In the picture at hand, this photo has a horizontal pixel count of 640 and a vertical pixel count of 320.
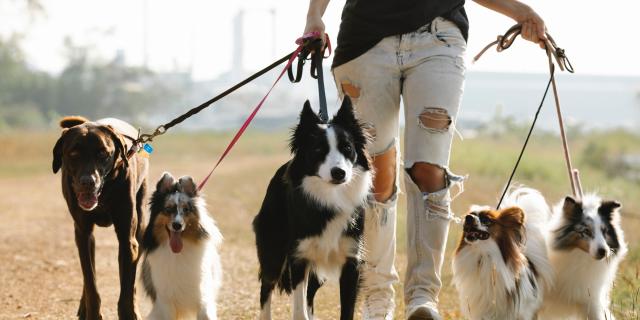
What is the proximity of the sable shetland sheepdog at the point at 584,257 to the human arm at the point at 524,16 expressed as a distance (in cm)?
105

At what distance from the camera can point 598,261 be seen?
19.0ft

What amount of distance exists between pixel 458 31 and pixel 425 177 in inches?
35.4

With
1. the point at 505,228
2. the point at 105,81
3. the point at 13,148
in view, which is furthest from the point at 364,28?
the point at 105,81

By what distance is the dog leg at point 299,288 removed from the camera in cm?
529

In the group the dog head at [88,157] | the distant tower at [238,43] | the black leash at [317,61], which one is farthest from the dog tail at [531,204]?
the distant tower at [238,43]

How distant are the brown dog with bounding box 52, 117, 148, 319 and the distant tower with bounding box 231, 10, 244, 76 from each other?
12062 centimetres

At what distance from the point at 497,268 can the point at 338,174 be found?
1.24 m

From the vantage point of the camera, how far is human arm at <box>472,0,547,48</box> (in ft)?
18.7

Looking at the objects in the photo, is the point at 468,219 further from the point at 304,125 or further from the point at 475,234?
the point at 304,125

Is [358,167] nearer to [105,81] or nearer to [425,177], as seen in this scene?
[425,177]

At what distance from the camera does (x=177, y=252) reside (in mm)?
5801

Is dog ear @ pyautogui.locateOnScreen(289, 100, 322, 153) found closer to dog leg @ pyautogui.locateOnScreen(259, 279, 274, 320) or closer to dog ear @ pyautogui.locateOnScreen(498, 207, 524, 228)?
dog leg @ pyautogui.locateOnScreen(259, 279, 274, 320)

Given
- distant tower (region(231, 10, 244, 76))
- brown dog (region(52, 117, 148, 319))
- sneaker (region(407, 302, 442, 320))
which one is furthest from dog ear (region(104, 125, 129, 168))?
distant tower (region(231, 10, 244, 76))

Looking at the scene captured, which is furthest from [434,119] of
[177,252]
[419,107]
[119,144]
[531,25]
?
[119,144]
